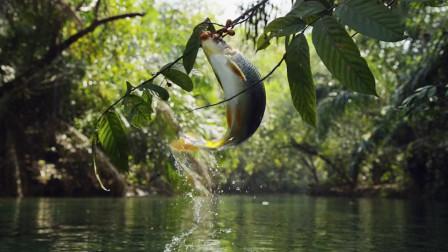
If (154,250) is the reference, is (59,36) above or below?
above

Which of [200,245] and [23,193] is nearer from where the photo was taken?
[200,245]

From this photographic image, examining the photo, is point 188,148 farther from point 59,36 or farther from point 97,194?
point 97,194

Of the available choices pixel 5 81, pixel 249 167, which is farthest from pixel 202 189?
pixel 249 167

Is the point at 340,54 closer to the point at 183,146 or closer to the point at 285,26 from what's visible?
the point at 285,26

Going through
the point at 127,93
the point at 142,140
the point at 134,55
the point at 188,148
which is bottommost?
the point at 188,148

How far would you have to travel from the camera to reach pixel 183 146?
147cm

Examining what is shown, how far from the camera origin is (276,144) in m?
42.4

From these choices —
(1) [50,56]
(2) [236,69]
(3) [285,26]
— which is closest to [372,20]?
(3) [285,26]

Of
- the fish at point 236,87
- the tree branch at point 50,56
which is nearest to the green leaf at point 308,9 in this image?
the fish at point 236,87

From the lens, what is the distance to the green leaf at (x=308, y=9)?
42.7 inches

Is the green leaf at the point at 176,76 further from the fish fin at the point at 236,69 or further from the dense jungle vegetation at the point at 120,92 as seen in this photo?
the dense jungle vegetation at the point at 120,92

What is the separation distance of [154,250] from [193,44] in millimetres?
4358

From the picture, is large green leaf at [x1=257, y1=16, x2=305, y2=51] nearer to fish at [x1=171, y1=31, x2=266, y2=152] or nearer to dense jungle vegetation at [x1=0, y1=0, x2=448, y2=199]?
fish at [x1=171, y1=31, x2=266, y2=152]

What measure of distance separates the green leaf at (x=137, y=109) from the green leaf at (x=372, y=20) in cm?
62
